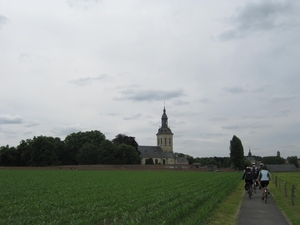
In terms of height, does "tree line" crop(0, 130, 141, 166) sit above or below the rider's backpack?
above

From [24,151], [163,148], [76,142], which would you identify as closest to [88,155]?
[76,142]

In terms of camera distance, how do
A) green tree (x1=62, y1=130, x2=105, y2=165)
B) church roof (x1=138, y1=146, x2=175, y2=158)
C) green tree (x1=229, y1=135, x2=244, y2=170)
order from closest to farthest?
green tree (x1=229, y1=135, x2=244, y2=170) → green tree (x1=62, y1=130, x2=105, y2=165) → church roof (x1=138, y1=146, x2=175, y2=158)

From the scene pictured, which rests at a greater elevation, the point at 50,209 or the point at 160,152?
the point at 160,152

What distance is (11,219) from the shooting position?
11398mm

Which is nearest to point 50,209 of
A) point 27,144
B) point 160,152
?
point 27,144

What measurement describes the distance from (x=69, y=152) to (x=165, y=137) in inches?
2672

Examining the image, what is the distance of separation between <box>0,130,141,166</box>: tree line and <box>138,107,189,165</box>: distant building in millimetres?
49981

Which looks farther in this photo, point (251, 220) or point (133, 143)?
point (133, 143)

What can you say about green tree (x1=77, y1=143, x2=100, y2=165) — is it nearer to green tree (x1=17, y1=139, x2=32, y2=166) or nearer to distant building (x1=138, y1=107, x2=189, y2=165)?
green tree (x1=17, y1=139, x2=32, y2=166)

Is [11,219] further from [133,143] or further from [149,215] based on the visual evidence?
[133,143]

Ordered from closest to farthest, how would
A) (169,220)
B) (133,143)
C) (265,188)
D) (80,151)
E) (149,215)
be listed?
(169,220)
(149,215)
(265,188)
(80,151)
(133,143)

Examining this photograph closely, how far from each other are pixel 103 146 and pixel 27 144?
23.6 m

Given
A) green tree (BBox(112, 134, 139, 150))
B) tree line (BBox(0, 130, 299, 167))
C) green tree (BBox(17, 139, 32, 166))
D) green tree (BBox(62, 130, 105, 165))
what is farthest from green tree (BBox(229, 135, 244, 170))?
green tree (BBox(17, 139, 32, 166))

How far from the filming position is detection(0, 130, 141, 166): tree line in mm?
101375
